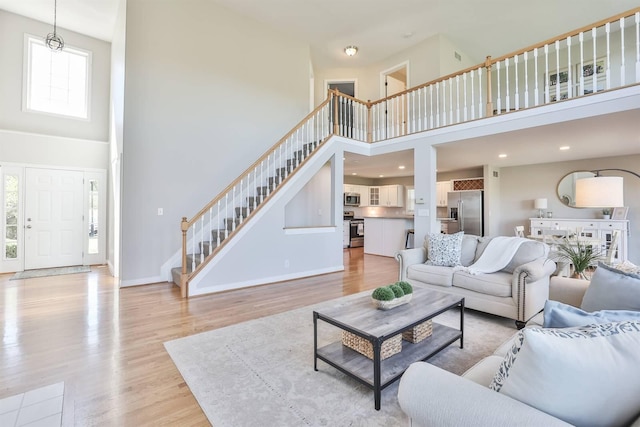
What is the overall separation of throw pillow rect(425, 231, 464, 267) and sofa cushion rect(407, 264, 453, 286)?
13 centimetres

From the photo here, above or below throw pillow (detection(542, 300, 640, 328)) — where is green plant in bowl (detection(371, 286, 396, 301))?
below

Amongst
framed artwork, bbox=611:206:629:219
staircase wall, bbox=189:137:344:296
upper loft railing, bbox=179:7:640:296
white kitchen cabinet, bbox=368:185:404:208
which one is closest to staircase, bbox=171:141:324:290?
upper loft railing, bbox=179:7:640:296

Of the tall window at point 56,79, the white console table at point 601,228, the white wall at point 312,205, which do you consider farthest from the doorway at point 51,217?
the white console table at point 601,228

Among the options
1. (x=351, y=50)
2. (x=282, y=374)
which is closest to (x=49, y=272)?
(x=282, y=374)

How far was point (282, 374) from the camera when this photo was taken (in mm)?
2162

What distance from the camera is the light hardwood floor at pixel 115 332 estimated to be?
73.3 inches

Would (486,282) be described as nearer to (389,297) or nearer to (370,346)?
(389,297)

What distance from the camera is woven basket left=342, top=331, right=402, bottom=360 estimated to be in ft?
6.82

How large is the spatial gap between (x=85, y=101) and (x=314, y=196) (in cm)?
565

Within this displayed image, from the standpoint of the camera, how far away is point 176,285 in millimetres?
4648

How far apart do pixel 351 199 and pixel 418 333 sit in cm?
734

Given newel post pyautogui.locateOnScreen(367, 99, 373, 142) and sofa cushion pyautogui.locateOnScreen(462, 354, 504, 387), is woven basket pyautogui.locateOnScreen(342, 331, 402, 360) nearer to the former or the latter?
sofa cushion pyautogui.locateOnScreen(462, 354, 504, 387)

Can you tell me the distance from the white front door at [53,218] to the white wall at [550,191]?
1008cm

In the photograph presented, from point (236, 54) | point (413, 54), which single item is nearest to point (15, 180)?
point (236, 54)
